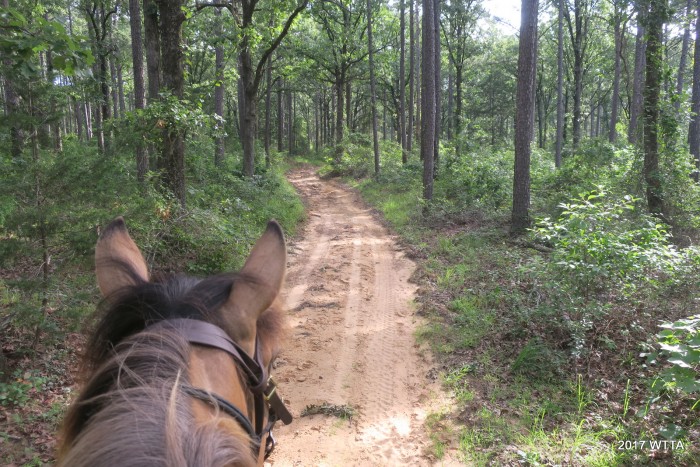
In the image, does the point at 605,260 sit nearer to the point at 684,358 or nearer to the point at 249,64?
the point at 684,358

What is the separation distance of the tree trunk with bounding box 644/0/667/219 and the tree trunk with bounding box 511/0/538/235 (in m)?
2.35

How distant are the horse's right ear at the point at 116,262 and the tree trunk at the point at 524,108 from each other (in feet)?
29.8

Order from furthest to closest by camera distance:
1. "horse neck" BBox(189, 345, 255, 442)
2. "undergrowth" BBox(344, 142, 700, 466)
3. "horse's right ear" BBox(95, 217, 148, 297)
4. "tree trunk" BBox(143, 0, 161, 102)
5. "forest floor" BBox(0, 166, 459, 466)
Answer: "tree trunk" BBox(143, 0, 161, 102) → "forest floor" BBox(0, 166, 459, 466) → "undergrowth" BBox(344, 142, 700, 466) → "horse's right ear" BBox(95, 217, 148, 297) → "horse neck" BBox(189, 345, 255, 442)

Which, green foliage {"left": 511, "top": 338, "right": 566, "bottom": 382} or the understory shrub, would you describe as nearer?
green foliage {"left": 511, "top": 338, "right": 566, "bottom": 382}

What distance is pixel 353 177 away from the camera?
2252cm

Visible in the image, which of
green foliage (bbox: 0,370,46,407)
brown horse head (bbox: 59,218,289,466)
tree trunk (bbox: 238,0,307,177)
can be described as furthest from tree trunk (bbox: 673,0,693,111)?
green foliage (bbox: 0,370,46,407)

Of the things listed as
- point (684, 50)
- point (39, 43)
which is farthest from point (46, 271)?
point (684, 50)

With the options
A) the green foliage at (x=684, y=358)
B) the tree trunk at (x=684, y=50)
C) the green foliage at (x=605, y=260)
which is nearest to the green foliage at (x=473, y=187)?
the tree trunk at (x=684, y=50)

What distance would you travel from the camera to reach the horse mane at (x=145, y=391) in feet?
2.52

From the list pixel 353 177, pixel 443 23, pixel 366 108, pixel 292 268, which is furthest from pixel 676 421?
pixel 366 108

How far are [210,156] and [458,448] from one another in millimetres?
12463

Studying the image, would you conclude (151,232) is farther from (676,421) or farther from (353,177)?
(353,177)

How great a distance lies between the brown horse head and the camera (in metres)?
0.79

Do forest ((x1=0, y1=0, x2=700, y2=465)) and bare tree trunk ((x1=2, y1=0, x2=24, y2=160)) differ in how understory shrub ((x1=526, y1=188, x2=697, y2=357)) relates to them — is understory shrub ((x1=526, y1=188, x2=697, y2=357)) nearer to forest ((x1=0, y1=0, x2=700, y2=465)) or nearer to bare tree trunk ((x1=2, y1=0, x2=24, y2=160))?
forest ((x1=0, y1=0, x2=700, y2=465))
